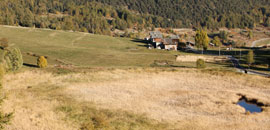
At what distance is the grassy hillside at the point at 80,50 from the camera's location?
319 feet

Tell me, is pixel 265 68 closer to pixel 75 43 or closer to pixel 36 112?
pixel 36 112

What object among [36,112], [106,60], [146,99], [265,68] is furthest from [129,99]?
[265,68]

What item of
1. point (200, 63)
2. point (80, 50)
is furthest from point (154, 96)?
point (80, 50)


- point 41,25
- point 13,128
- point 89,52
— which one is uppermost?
point 41,25

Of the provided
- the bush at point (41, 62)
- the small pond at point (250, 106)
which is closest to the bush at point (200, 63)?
the small pond at point (250, 106)

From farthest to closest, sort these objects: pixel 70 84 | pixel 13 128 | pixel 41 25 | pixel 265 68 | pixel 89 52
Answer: pixel 41 25 → pixel 89 52 → pixel 265 68 → pixel 70 84 → pixel 13 128

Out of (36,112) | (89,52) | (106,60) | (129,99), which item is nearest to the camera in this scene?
(36,112)

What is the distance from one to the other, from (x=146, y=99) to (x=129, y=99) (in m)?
3.58

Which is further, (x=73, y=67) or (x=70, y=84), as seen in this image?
(x=73, y=67)

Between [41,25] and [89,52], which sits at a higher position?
[41,25]

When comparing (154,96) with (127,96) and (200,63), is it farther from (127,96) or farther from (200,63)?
(200,63)

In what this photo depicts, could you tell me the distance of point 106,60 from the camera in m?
100

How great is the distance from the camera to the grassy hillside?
97.3 metres

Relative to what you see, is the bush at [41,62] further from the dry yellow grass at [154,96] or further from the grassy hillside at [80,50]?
the grassy hillside at [80,50]
